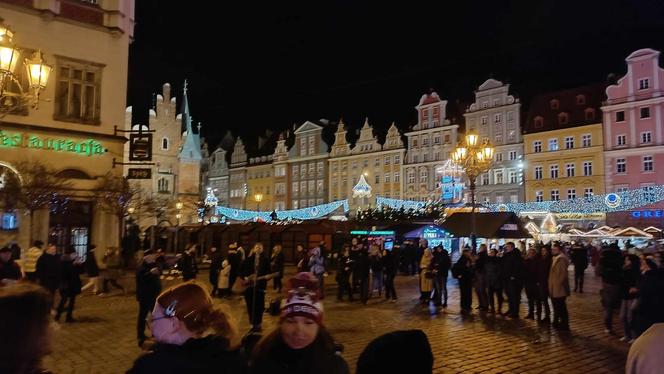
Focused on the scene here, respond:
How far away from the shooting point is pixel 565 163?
1923 inches

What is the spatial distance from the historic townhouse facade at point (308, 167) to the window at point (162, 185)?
17100 mm

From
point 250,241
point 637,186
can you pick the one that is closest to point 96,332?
point 250,241

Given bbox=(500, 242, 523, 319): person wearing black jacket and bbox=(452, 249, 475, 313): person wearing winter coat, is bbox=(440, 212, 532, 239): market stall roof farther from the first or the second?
bbox=(500, 242, 523, 319): person wearing black jacket

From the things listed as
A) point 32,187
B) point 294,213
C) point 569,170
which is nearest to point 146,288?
point 32,187

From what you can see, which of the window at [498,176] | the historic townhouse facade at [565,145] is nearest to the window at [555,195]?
the historic townhouse facade at [565,145]

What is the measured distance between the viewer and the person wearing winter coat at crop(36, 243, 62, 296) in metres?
11.0

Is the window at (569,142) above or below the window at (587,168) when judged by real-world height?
above

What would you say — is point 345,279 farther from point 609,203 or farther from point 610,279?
point 609,203

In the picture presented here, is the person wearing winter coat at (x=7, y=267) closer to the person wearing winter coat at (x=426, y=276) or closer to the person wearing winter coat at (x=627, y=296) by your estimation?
the person wearing winter coat at (x=426, y=276)

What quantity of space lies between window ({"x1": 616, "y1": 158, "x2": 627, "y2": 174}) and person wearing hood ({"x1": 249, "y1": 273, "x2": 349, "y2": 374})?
48.7m

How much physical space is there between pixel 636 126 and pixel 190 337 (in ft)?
161

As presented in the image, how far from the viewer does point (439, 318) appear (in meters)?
12.4

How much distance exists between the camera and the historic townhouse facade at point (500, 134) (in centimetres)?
5125

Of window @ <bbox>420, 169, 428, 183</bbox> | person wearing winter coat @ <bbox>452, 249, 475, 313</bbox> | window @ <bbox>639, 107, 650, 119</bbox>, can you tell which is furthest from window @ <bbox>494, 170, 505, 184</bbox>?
person wearing winter coat @ <bbox>452, 249, 475, 313</bbox>
